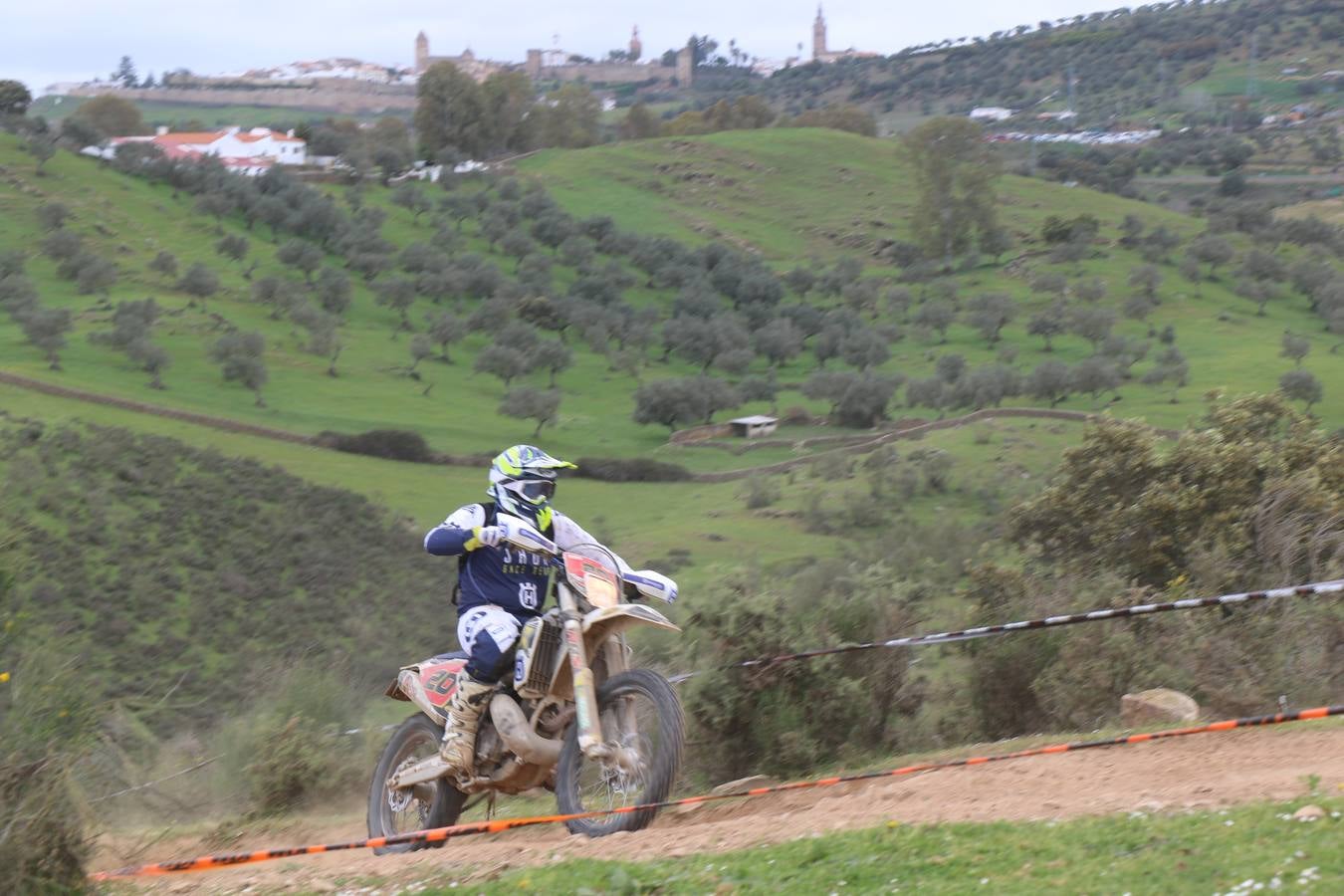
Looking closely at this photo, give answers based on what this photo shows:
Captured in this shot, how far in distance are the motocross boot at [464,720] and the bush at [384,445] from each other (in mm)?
43328

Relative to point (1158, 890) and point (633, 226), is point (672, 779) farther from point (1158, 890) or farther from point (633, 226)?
point (633, 226)

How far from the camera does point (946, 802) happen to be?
22.3 ft

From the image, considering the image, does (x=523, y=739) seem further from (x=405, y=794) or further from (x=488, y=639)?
(x=405, y=794)

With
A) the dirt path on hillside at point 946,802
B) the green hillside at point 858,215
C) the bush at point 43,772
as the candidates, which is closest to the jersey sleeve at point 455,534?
the dirt path on hillside at point 946,802

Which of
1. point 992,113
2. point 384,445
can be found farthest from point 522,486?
point 992,113

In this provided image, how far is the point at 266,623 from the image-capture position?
3275 cm

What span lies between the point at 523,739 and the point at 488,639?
0.56m

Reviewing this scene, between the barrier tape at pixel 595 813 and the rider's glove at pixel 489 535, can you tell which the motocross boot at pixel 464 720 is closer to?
the barrier tape at pixel 595 813

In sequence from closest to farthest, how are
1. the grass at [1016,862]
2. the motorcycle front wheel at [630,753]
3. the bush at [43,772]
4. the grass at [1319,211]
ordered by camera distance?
1. the grass at [1016,862]
2. the bush at [43,772]
3. the motorcycle front wheel at [630,753]
4. the grass at [1319,211]

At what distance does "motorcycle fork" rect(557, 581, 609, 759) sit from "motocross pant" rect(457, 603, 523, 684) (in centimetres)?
52

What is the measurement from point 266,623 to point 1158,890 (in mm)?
29840

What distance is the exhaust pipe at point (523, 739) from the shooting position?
7758 mm

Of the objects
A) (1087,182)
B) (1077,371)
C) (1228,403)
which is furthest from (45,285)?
(1087,182)

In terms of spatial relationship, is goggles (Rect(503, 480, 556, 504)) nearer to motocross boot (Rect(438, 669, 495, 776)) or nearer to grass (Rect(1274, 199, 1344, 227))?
motocross boot (Rect(438, 669, 495, 776))
